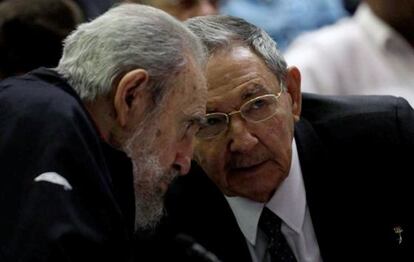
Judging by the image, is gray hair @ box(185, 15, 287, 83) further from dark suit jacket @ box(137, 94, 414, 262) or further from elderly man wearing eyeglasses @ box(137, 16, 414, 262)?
dark suit jacket @ box(137, 94, 414, 262)

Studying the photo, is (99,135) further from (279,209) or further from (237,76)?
(279,209)

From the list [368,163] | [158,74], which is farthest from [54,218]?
[368,163]

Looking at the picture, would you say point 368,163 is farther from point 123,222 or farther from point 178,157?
point 123,222

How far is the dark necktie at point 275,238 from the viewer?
227cm

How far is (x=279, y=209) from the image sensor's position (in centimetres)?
231

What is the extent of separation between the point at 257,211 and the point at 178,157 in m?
0.39

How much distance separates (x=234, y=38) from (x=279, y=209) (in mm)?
380

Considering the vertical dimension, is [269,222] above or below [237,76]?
below

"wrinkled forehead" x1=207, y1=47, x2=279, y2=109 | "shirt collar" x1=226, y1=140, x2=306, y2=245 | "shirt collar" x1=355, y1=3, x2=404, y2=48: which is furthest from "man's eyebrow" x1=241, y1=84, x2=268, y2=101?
"shirt collar" x1=355, y1=3, x2=404, y2=48

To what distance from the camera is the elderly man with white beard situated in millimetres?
1677

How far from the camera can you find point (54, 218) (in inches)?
65.2

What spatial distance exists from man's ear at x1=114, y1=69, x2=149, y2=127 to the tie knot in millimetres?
571

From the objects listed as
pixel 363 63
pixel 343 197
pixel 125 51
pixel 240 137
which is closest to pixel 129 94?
pixel 125 51

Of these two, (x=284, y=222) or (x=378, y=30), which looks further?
(x=378, y=30)
